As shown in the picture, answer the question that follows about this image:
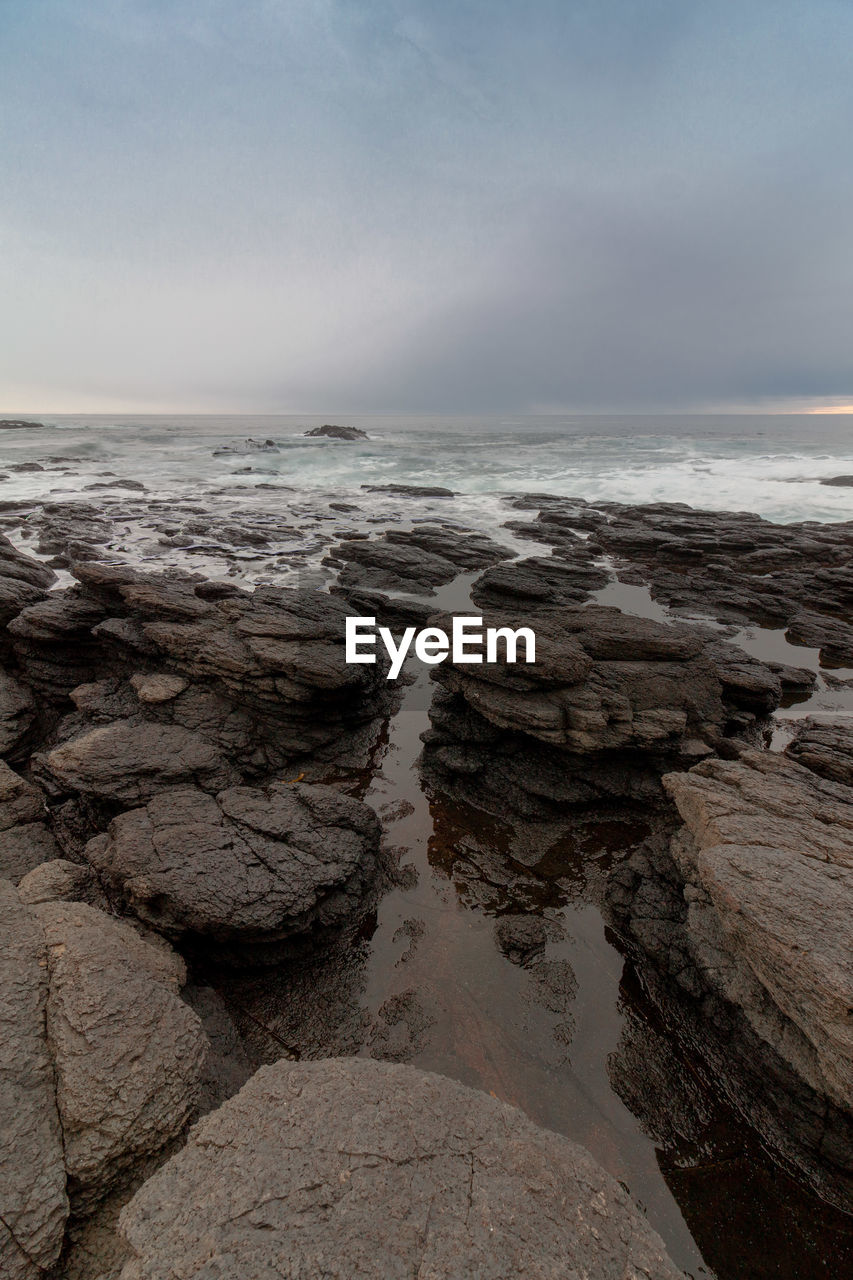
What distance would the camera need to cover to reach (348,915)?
5418mm

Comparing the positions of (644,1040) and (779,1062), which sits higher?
(779,1062)

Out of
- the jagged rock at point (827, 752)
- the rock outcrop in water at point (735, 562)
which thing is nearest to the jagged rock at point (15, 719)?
the jagged rock at point (827, 752)

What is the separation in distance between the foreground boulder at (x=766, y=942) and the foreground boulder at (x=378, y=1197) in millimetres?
1808

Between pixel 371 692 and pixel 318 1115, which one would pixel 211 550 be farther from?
pixel 318 1115

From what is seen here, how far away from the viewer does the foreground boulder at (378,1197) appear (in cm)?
218

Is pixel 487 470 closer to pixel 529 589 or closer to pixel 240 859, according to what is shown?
pixel 529 589

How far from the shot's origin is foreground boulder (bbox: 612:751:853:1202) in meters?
3.46

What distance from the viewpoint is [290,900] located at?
496 cm

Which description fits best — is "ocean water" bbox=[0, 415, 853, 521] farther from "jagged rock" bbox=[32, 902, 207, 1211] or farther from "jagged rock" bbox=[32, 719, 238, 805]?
"jagged rock" bbox=[32, 902, 207, 1211]

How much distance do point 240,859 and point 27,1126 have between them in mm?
2494

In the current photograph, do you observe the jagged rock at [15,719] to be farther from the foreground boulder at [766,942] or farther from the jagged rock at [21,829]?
the foreground boulder at [766,942]

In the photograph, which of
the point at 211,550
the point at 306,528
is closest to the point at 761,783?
the point at 211,550

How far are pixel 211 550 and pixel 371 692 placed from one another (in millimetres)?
11833

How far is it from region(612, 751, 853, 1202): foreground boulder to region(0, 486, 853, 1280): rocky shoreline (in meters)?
0.02
